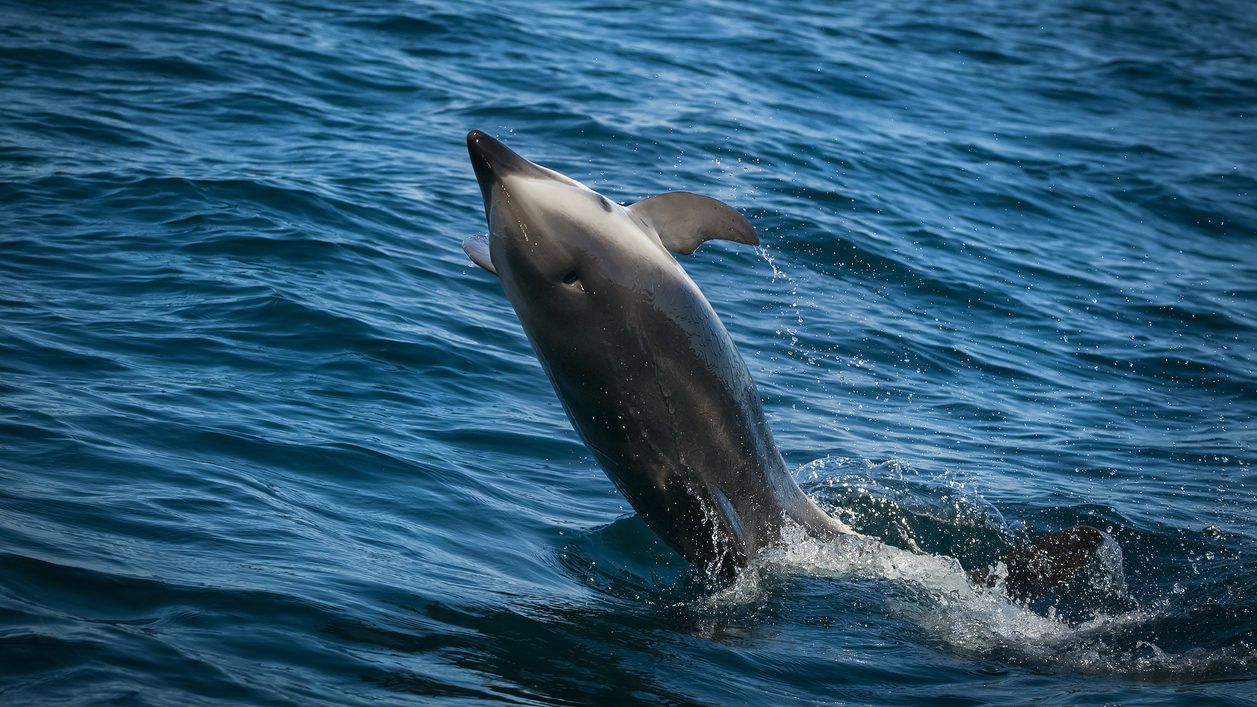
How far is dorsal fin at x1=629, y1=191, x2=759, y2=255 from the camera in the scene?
7.78 meters

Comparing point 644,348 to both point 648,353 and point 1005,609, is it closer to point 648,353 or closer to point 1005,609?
point 648,353

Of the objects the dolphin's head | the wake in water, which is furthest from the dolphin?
the wake in water

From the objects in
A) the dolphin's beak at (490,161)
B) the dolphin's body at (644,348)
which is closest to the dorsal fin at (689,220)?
the dolphin's body at (644,348)

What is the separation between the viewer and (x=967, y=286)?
51.5 feet

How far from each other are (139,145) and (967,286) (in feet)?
31.4

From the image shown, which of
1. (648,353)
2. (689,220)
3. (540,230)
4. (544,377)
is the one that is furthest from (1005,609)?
(544,377)

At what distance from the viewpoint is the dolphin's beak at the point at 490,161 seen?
685 cm

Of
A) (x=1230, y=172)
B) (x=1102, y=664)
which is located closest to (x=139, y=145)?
(x=1102, y=664)

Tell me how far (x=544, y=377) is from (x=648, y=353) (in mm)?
4668

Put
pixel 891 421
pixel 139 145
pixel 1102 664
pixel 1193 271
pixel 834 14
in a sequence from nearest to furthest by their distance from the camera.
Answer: pixel 1102 664 → pixel 891 421 → pixel 139 145 → pixel 1193 271 → pixel 834 14

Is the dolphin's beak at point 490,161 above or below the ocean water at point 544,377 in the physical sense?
above

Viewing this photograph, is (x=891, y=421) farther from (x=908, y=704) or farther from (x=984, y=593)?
(x=908, y=704)

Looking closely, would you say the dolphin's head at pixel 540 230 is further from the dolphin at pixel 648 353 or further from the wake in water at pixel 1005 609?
the wake in water at pixel 1005 609

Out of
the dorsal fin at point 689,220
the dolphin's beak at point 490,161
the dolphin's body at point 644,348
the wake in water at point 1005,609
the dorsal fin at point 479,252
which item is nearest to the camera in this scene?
the dolphin's beak at point 490,161
